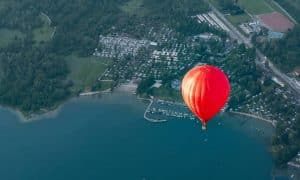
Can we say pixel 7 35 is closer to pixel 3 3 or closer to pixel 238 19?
pixel 3 3

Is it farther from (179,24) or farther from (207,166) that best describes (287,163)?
(179,24)

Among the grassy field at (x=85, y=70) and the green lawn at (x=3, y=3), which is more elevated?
the green lawn at (x=3, y=3)

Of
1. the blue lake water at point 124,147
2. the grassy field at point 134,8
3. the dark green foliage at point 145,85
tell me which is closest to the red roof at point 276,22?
the grassy field at point 134,8

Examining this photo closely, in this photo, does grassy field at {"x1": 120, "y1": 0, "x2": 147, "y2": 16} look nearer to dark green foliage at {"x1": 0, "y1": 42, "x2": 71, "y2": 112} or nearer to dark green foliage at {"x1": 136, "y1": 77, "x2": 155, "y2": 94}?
dark green foliage at {"x1": 0, "y1": 42, "x2": 71, "y2": 112}

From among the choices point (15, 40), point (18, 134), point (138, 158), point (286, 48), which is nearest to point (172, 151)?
point (138, 158)

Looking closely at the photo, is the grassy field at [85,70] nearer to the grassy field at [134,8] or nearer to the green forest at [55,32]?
the green forest at [55,32]

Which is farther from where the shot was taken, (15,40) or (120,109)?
(15,40)

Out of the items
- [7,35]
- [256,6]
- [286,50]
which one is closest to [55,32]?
[7,35]
